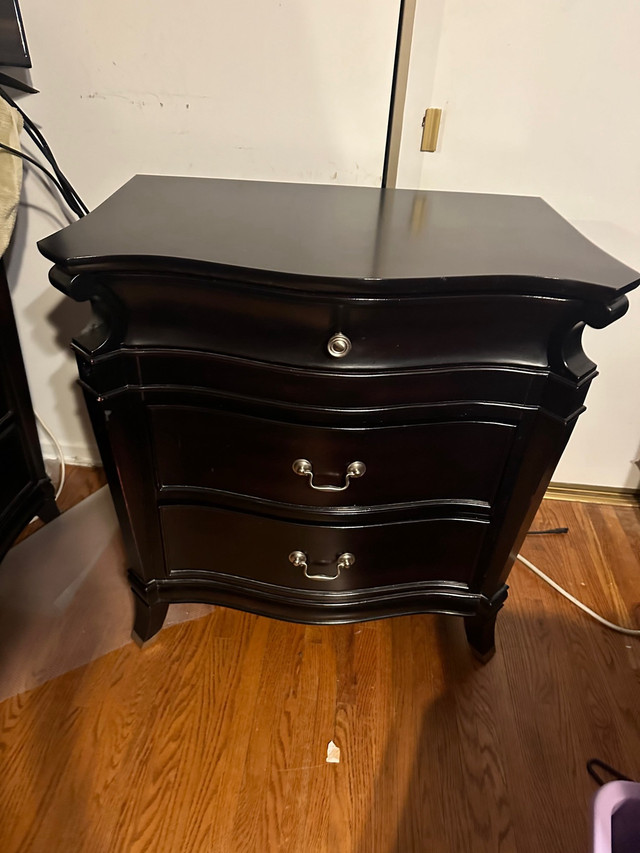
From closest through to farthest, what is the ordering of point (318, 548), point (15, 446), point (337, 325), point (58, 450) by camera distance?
point (337, 325) → point (318, 548) → point (15, 446) → point (58, 450)

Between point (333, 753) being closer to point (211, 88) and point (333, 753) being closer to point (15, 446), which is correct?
point (15, 446)

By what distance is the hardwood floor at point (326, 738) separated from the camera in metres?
0.93

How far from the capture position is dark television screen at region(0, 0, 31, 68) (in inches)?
37.4

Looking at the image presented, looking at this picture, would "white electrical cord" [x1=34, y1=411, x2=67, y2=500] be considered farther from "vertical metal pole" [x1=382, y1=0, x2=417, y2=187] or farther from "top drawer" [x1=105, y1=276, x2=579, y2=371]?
"vertical metal pole" [x1=382, y1=0, x2=417, y2=187]

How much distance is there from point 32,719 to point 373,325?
36.2 inches

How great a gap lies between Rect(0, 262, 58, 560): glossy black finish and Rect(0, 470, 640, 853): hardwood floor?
387 millimetres

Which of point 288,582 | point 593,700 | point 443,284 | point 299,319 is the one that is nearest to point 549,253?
point 443,284

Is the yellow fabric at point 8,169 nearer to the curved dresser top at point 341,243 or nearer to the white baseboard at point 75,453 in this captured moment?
the curved dresser top at point 341,243

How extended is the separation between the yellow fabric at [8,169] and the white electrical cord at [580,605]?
1.28 m

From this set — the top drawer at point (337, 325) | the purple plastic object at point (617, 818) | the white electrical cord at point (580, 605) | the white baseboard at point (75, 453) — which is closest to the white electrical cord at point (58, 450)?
the white baseboard at point (75, 453)

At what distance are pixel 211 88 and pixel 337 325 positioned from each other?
0.62m

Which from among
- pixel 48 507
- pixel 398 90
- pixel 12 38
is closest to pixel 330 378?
pixel 398 90

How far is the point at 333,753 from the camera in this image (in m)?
1.02

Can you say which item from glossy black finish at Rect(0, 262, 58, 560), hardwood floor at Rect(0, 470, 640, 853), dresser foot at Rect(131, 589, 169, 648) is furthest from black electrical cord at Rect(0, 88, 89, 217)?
hardwood floor at Rect(0, 470, 640, 853)
